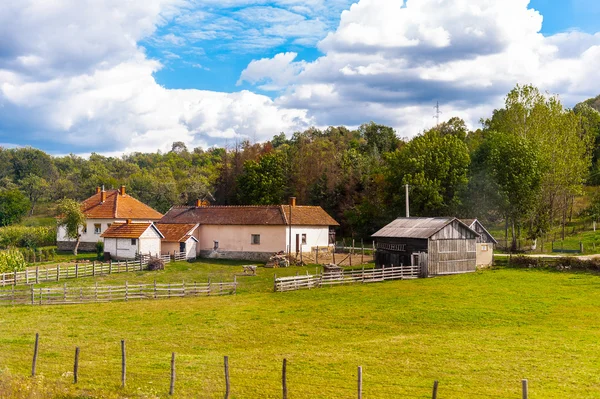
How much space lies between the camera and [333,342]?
2194 centimetres

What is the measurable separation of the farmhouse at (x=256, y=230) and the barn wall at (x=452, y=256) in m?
15.6

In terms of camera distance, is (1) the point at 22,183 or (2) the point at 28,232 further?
(1) the point at 22,183

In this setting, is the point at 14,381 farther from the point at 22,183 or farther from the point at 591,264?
the point at 22,183

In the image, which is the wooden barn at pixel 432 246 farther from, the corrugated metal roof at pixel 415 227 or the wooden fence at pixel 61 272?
the wooden fence at pixel 61 272

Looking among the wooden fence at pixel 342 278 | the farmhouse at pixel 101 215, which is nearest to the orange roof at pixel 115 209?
the farmhouse at pixel 101 215

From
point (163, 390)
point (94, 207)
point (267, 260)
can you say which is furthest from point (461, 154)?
point (163, 390)

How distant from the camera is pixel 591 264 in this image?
40.8 m

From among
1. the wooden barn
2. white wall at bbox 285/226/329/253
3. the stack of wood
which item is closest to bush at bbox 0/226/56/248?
white wall at bbox 285/226/329/253

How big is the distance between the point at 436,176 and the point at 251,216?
19947 millimetres

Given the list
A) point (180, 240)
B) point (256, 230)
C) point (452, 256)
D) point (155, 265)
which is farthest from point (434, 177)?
point (155, 265)

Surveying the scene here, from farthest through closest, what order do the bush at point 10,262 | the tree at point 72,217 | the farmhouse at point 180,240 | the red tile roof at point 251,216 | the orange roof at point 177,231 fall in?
the tree at point 72,217 < the red tile roof at point 251,216 < the orange roof at point 177,231 < the farmhouse at point 180,240 < the bush at point 10,262

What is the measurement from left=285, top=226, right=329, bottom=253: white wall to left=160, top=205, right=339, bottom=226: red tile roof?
63cm

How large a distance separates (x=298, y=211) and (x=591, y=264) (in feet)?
90.4

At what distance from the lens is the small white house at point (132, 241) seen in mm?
50125
